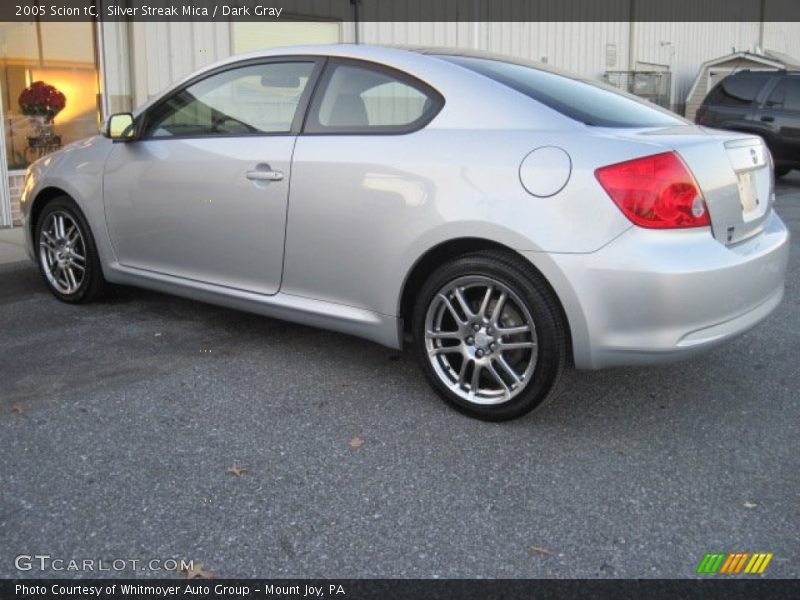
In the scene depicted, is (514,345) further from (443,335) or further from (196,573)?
(196,573)

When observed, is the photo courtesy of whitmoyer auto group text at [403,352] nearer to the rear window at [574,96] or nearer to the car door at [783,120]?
the rear window at [574,96]

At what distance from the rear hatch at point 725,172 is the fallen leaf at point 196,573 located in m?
2.19

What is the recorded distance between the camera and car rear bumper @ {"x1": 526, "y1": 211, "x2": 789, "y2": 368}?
319 centimetres

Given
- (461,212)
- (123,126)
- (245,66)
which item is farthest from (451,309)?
(123,126)

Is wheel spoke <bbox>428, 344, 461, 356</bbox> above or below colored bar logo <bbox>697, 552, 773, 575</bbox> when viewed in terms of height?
above

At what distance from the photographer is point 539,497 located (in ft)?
9.90

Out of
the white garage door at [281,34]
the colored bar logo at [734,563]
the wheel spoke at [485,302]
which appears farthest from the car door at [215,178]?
the white garage door at [281,34]

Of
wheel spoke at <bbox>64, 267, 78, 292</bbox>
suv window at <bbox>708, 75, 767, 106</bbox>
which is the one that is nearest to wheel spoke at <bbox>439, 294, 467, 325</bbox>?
wheel spoke at <bbox>64, 267, 78, 292</bbox>

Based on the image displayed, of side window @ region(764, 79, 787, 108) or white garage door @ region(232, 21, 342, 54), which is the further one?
side window @ region(764, 79, 787, 108)

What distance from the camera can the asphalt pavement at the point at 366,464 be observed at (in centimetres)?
267

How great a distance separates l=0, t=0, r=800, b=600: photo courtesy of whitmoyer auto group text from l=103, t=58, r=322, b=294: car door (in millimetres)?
18

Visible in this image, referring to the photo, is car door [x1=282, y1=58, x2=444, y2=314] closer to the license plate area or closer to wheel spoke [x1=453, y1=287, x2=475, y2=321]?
wheel spoke [x1=453, y1=287, x2=475, y2=321]

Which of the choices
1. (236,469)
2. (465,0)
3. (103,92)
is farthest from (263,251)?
(465,0)

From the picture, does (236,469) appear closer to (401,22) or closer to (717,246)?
(717,246)
